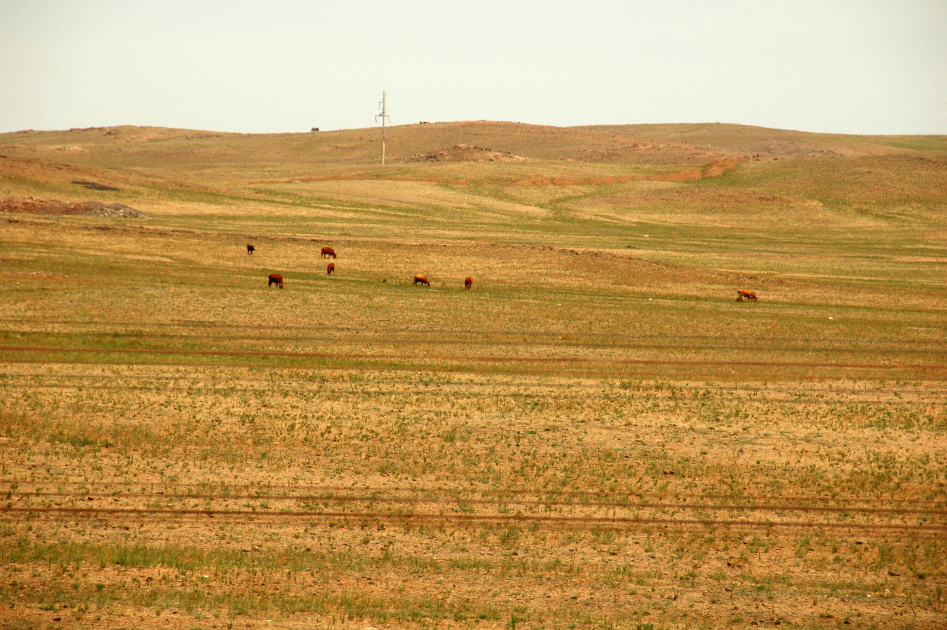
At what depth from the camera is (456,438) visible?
815 inches

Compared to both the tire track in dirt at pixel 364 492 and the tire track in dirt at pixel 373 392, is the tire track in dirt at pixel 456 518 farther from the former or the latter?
the tire track in dirt at pixel 373 392

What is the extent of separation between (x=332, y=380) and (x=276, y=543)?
12.0 meters

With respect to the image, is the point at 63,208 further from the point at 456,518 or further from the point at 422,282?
the point at 456,518

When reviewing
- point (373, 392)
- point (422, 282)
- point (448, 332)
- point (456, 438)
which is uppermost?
point (422, 282)

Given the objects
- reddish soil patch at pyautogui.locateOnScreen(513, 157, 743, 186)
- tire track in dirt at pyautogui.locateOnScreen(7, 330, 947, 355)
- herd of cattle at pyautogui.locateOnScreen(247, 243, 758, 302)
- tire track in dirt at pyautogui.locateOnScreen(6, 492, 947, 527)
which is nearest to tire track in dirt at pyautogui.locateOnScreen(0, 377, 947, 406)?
tire track in dirt at pyautogui.locateOnScreen(7, 330, 947, 355)

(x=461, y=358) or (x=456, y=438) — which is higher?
(x=461, y=358)

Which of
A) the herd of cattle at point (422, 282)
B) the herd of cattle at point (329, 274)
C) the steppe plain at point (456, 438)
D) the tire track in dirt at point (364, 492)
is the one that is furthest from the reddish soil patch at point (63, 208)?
the tire track in dirt at point (364, 492)

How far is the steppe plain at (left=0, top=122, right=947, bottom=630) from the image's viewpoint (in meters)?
12.7

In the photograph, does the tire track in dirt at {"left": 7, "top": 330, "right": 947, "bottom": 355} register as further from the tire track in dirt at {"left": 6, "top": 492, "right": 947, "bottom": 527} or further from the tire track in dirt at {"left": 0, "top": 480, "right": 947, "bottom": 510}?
the tire track in dirt at {"left": 6, "top": 492, "right": 947, "bottom": 527}

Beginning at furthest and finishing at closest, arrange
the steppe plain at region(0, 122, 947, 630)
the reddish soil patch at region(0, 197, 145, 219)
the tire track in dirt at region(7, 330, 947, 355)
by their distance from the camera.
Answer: the reddish soil patch at region(0, 197, 145, 219)
the tire track in dirt at region(7, 330, 947, 355)
the steppe plain at region(0, 122, 947, 630)

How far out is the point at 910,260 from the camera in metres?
64.3

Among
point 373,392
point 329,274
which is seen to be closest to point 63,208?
point 329,274

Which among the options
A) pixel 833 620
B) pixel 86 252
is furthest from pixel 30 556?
pixel 86 252

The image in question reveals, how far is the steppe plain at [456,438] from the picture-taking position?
41.8ft
